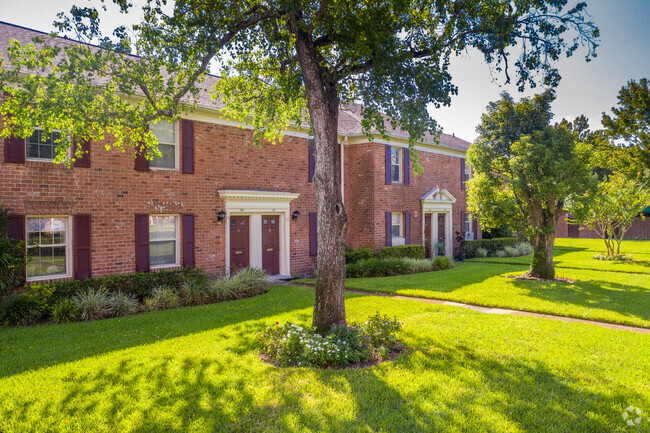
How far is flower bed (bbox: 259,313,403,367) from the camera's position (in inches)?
228

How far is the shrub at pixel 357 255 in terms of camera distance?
1623cm

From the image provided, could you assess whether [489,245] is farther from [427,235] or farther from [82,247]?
[82,247]

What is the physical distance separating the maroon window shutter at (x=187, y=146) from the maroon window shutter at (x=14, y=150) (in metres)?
3.89

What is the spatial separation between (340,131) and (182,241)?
26.8 feet

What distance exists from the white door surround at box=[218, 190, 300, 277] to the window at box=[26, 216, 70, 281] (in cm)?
442

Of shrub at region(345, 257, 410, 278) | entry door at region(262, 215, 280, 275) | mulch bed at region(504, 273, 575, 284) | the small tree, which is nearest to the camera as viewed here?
mulch bed at region(504, 273, 575, 284)

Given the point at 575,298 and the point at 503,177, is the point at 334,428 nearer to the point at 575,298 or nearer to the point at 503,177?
the point at 575,298

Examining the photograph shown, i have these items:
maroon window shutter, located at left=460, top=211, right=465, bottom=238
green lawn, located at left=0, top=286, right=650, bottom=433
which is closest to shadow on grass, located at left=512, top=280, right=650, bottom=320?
green lawn, located at left=0, top=286, right=650, bottom=433

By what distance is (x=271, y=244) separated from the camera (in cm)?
1486

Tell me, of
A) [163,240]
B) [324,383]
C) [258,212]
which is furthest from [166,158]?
[324,383]

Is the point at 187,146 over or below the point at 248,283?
over

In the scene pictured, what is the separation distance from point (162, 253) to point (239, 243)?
2643 mm

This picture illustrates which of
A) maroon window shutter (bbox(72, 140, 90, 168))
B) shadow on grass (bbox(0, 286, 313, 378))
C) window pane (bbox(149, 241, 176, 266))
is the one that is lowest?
shadow on grass (bbox(0, 286, 313, 378))

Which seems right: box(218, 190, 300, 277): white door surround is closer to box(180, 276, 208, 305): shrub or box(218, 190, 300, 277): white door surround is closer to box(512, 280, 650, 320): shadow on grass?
box(180, 276, 208, 305): shrub
